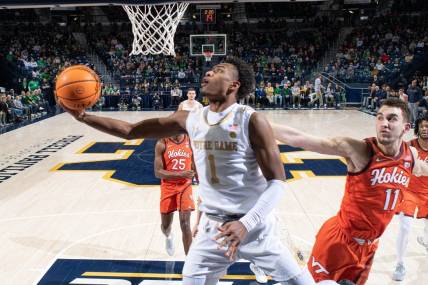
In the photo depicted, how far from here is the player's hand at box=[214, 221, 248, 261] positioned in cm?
237

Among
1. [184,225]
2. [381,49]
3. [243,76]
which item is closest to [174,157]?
[184,225]

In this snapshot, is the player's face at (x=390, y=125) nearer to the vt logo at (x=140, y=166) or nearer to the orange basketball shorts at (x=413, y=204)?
the orange basketball shorts at (x=413, y=204)

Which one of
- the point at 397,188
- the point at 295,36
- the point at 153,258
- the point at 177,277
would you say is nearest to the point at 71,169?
the point at 153,258

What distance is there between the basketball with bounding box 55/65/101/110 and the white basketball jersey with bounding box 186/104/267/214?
0.81 metres

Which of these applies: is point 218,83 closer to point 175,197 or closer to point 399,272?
point 175,197

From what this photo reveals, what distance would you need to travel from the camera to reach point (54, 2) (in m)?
10.0

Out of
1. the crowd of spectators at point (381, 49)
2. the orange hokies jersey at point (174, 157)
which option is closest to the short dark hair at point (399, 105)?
the orange hokies jersey at point (174, 157)

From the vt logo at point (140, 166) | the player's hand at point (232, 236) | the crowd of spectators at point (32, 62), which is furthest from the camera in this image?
the crowd of spectators at point (32, 62)

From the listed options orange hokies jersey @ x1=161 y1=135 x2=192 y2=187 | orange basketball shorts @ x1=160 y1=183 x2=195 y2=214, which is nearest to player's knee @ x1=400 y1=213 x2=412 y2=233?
orange basketball shorts @ x1=160 y1=183 x2=195 y2=214

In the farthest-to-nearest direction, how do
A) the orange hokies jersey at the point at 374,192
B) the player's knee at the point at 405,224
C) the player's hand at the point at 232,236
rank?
the player's knee at the point at 405,224 → the orange hokies jersey at the point at 374,192 → the player's hand at the point at 232,236

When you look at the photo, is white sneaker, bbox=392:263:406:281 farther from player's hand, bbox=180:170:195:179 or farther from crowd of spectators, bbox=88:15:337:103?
crowd of spectators, bbox=88:15:337:103

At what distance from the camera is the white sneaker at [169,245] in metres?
4.78

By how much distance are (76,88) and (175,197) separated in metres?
1.98

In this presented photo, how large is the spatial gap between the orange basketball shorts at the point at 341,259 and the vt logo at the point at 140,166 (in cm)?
534
